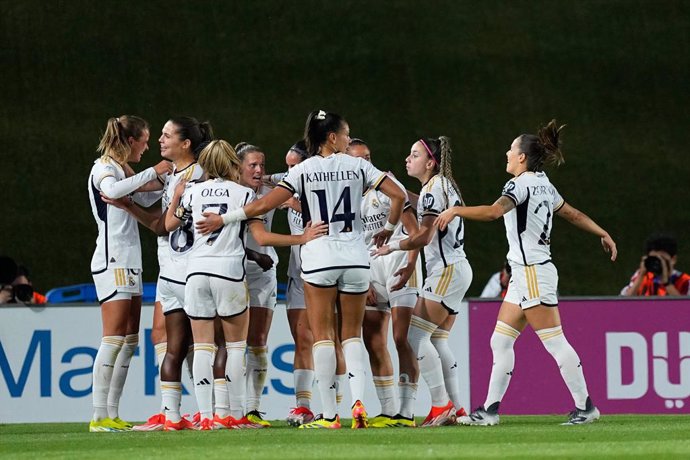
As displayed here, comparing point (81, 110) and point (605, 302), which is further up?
point (81, 110)

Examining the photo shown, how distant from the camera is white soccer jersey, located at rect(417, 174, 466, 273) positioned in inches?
317

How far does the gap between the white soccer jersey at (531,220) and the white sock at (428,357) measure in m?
0.71

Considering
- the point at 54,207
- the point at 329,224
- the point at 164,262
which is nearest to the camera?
the point at 329,224

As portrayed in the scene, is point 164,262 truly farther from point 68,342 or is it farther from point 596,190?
point 596,190

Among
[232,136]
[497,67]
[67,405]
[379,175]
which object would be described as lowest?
[67,405]

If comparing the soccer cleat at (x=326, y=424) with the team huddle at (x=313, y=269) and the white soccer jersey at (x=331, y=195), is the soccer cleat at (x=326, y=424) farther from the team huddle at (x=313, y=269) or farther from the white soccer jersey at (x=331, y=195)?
the white soccer jersey at (x=331, y=195)

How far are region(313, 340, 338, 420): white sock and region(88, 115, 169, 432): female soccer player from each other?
1363 millimetres

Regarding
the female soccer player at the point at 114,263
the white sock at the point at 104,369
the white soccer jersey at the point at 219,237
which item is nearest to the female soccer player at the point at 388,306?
the white soccer jersey at the point at 219,237

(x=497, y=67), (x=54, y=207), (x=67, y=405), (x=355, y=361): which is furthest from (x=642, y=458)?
(x=497, y=67)

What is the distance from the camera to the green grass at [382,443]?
6.14 meters

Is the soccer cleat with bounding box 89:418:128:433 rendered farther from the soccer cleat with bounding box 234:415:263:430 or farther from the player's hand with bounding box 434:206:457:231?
the player's hand with bounding box 434:206:457:231

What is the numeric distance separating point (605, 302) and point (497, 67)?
1305cm

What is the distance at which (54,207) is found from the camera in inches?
811

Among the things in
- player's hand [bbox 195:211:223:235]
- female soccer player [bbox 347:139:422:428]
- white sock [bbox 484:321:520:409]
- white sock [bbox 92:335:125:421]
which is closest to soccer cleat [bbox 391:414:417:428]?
female soccer player [bbox 347:139:422:428]
